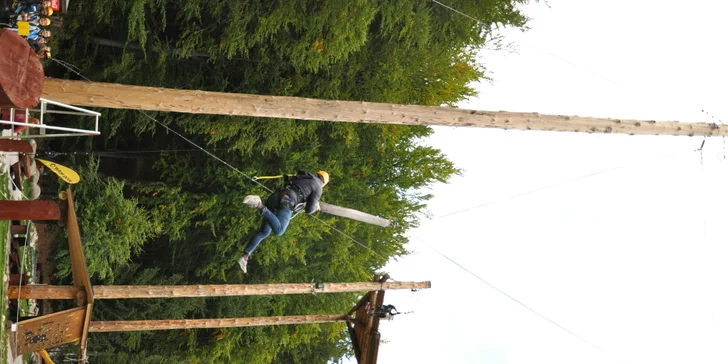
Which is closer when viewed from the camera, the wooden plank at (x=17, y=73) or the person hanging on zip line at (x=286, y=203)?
the wooden plank at (x=17, y=73)

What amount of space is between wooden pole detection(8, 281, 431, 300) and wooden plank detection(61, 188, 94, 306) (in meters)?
0.13

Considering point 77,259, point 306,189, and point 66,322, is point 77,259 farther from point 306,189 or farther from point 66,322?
point 306,189

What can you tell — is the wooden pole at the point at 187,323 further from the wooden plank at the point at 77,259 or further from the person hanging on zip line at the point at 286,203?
the wooden plank at the point at 77,259

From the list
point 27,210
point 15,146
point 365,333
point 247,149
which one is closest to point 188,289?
point 365,333

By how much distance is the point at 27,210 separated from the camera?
9.70m

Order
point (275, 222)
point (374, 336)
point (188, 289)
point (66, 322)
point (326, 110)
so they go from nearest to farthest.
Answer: point (66, 322) → point (326, 110) → point (275, 222) → point (188, 289) → point (374, 336)

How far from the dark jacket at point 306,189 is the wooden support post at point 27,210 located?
367cm

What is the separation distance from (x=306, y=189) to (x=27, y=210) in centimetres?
428

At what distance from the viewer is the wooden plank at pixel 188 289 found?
35.6 feet

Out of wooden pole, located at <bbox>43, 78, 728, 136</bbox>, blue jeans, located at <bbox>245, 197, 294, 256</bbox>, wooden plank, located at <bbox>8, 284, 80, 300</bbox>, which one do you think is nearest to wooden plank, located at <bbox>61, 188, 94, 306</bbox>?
wooden plank, located at <bbox>8, 284, 80, 300</bbox>

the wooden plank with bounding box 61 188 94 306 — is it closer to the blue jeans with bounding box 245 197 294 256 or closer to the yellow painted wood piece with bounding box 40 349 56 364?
the blue jeans with bounding box 245 197 294 256

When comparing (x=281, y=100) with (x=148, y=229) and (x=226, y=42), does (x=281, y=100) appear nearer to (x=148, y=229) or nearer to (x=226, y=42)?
(x=226, y=42)

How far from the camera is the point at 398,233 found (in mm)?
23609

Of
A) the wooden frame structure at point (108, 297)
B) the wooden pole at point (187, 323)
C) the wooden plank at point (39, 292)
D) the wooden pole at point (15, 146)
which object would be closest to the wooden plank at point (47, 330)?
the wooden frame structure at point (108, 297)
